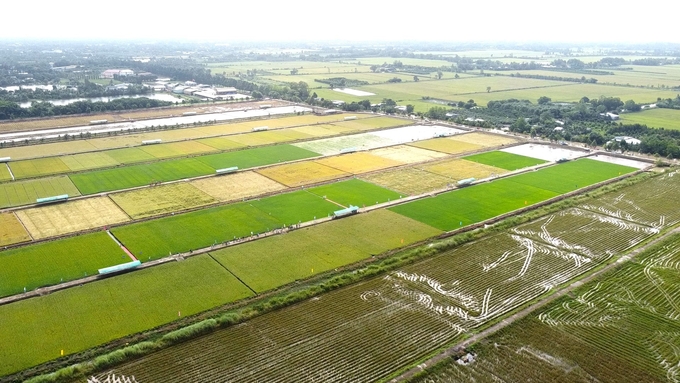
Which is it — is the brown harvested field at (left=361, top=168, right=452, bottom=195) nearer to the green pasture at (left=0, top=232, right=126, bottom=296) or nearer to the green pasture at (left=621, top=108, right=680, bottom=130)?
the green pasture at (left=0, top=232, right=126, bottom=296)

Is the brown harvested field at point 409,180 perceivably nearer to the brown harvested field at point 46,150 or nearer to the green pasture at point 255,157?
the green pasture at point 255,157

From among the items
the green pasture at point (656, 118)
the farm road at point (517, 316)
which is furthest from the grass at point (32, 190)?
the green pasture at point (656, 118)


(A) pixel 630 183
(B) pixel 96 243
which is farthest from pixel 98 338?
(A) pixel 630 183

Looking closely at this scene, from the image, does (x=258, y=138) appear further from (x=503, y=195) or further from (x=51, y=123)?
(x=503, y=195)

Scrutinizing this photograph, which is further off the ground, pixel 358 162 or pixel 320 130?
pixel 320 130

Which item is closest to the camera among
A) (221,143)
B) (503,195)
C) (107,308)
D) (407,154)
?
(107,308)

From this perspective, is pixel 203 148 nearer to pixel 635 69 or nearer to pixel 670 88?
pixel 670 88

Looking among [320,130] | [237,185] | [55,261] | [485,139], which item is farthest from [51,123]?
[485,139]
